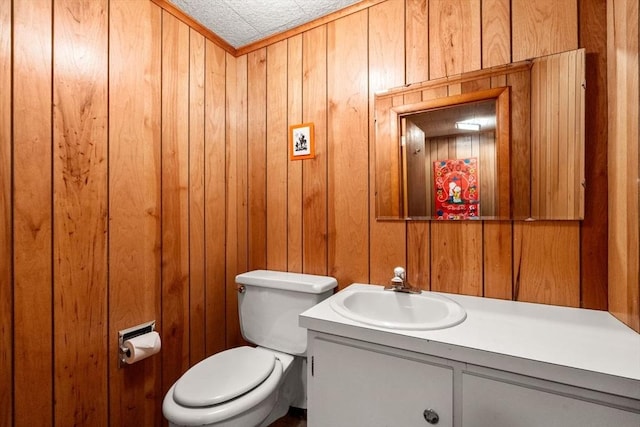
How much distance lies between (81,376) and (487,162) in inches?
67.4

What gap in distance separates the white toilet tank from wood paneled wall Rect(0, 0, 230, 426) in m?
0.26

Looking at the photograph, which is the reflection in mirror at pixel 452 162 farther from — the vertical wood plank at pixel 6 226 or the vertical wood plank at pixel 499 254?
the vertical wood plank at pixel 6 226

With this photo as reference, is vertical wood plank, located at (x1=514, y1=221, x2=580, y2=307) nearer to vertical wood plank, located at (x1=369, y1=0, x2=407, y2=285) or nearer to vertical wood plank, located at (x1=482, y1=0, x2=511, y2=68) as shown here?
vertical wood plank, located at (x1=369, y1=0, x2=407, y2=285)

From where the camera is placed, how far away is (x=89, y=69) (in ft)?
3.46

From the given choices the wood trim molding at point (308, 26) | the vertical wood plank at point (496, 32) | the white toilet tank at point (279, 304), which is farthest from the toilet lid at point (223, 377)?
the wood trim molding at point (308, 26)

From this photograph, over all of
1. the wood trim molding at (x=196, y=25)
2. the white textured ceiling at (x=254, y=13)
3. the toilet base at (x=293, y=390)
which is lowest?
the toilet base at (x=293, y=390)

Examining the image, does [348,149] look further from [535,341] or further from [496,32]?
[535,341]

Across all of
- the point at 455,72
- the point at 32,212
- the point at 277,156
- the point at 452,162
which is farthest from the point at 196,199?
the point at 455,72

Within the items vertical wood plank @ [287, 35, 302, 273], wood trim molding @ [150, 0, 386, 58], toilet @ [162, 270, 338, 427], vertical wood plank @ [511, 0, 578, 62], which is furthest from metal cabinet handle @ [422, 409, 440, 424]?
wood trim molding @ [150, 0, 386, 58]

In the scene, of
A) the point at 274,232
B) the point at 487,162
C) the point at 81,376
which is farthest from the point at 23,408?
the point at 487,162

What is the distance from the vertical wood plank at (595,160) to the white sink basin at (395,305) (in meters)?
0.47

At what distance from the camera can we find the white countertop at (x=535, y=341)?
0.61 metres

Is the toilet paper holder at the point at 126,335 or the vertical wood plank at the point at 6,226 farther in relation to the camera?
the toilet paper holder at the point at 126,335

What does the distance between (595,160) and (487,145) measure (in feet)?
1.09
